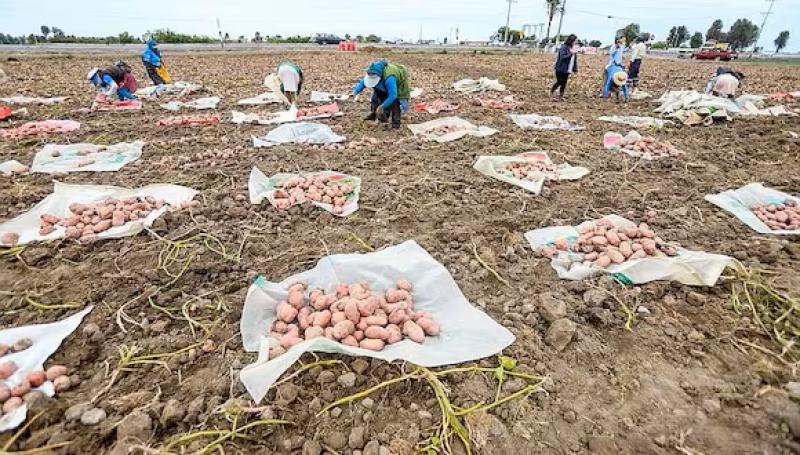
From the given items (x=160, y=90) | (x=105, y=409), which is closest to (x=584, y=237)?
(x=105, y=409)

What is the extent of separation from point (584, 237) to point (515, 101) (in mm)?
6201

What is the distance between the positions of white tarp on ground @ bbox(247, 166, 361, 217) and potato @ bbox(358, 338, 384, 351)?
5.36 feet

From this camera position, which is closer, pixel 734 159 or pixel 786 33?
pixel 734 159

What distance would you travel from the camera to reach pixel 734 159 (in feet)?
15.4

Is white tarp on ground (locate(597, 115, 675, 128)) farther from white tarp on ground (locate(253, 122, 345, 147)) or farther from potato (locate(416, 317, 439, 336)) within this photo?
potato (locate(416, 317, 439, 336))

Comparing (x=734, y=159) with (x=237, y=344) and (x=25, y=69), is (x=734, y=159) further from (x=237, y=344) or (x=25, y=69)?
(x=25, y=69)

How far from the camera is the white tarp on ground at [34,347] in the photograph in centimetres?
166

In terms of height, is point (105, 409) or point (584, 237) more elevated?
point (584, 237)

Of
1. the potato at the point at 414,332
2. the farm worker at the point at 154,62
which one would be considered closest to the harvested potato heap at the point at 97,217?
the potato at the point at 414,332

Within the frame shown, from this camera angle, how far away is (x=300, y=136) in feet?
18.1

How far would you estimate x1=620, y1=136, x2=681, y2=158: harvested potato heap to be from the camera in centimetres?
491

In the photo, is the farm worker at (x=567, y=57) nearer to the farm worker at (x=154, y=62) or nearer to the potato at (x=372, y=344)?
the potato at (x=372, y=344)

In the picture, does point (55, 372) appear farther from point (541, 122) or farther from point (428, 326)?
point (541, 122)

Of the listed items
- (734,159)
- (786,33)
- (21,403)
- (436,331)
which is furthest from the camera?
(786,33)
